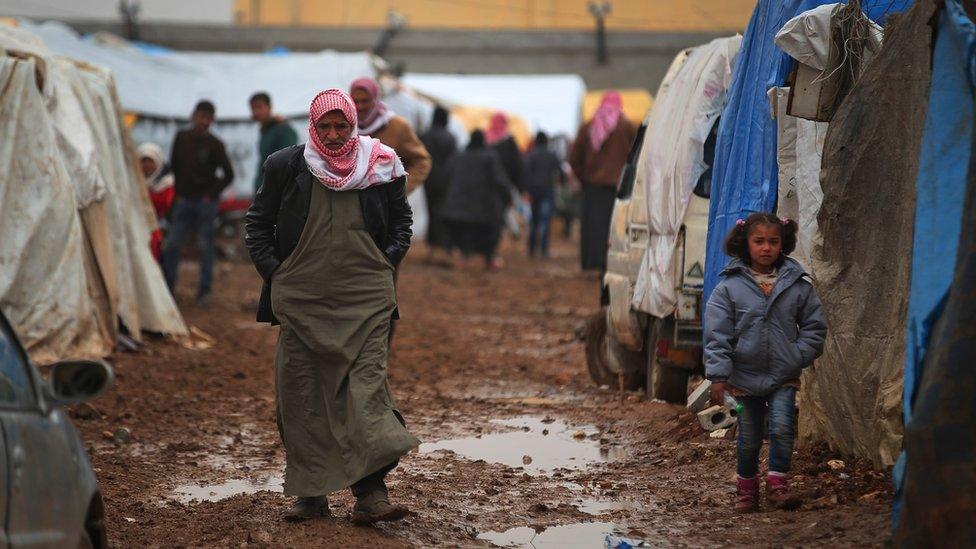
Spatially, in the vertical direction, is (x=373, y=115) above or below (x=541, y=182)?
above

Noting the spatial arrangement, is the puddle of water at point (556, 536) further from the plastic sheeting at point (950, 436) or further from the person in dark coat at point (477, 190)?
the person in dark coat at point (477, 190)

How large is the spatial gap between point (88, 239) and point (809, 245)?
617cm

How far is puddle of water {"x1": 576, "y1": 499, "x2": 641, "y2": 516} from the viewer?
6.76m

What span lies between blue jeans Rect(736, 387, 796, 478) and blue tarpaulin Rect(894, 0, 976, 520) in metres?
0.85

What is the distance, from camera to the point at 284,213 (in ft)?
21.2

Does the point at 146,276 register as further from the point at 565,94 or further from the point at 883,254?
the point at 565,94

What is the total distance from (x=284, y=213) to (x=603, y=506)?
186 centimetres

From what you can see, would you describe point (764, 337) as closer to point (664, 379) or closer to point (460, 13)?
point (664, 379)

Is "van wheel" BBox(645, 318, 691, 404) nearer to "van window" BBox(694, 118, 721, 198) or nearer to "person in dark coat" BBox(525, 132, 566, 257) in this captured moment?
"van window" BBox(694, 118, 721, 198)

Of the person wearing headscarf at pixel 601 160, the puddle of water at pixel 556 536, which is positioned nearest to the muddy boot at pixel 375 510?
the puddle of water at pixel 556 536

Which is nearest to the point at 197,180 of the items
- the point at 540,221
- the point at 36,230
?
the point at 36,230

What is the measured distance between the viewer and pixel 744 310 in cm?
632

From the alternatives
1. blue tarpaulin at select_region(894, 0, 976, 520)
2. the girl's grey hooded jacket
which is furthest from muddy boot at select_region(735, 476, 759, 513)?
blue tarpaulin at select_region(894, 0, 976, 520)

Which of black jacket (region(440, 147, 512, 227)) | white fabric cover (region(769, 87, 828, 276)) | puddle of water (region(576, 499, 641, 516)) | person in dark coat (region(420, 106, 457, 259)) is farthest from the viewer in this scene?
person in dark coat (region(420, 106, 457, 259))
